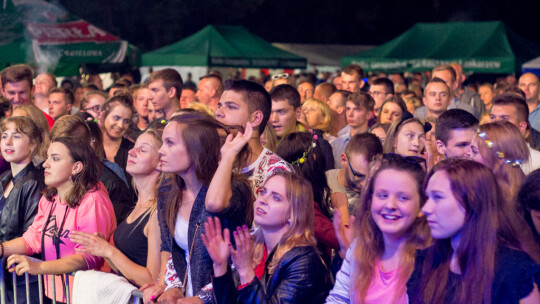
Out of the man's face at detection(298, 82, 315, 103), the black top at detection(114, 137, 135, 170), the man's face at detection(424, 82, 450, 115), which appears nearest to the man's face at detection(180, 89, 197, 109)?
the man's face at detection(298, 82, 315, 103)

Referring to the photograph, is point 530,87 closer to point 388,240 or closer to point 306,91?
point 306,91

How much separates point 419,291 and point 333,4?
34.2 metres

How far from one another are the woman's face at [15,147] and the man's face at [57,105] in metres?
3.13

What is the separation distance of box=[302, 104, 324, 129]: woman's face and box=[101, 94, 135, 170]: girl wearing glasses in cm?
208

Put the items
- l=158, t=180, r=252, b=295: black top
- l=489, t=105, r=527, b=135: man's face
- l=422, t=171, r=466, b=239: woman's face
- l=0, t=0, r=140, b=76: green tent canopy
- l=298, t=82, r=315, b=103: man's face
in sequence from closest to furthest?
l=422, t=171, r=466, b=239: woman's face, l=158, t=180, r=252, b=295: black top, l=489, t=105, r=527, b=135: man's face, l=298, t=82, r=315, b=103: man's face, l=0, t=0, r=140, b=76: green tent canopy

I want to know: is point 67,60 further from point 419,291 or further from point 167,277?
point 419,291

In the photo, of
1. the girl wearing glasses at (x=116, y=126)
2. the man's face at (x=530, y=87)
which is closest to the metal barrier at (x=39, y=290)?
the girl wearing glasses at (x=116, y=126)

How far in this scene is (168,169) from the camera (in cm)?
426

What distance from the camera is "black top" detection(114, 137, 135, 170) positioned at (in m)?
7.21

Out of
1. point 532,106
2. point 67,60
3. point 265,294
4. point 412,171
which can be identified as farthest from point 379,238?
point 67,60

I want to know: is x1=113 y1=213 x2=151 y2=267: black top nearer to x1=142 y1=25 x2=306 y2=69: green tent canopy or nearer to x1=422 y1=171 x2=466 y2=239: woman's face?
x1=422 y1=171 x2=466 y2=239: woman's face

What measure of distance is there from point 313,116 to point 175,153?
4.42m

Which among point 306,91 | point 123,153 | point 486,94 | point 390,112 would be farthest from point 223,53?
point 123,153

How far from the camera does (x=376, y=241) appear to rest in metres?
3.68
